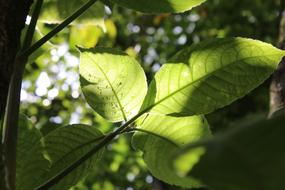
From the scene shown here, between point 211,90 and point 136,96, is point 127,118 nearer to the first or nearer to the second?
point 136,96

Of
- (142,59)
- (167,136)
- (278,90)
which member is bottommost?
(142,59)

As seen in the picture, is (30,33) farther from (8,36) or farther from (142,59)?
(142,59)

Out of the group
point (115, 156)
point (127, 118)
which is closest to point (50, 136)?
point (127, 118)

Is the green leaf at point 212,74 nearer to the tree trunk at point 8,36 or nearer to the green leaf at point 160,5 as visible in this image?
the green leaf at point 160,5

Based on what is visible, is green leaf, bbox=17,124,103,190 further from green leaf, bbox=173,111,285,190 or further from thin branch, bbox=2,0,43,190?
green leaf, bbox=173,111,285,190

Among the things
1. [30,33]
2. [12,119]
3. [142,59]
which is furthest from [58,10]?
[142,59]

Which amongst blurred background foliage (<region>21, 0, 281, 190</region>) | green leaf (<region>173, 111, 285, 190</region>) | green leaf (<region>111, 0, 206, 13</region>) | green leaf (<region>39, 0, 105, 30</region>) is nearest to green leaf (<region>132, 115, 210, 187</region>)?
green leaf (<region>111, 0, 206, 13</region>)

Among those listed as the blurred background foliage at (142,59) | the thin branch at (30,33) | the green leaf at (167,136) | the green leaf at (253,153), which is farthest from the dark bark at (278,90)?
the blurred background foliage at (142,59)
